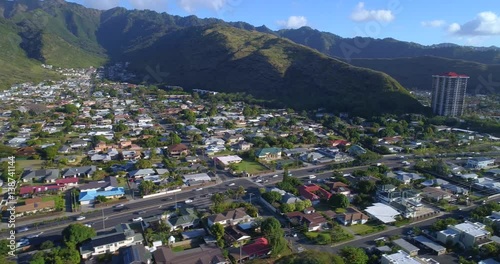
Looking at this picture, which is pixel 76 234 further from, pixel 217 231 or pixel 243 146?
pixel 243 146

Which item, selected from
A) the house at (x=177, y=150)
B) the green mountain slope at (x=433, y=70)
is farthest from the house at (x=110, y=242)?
the green mountain slope at (x=433, y=70)

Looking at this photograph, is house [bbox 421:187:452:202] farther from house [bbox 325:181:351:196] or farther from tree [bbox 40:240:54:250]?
tree [bbox 40:240:54:250]

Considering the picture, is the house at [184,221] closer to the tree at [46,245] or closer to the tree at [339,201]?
the tree at [46,245]

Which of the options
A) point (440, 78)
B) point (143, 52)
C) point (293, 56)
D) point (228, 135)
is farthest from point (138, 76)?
point (440, 78)

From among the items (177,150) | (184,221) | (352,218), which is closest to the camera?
(184,221)

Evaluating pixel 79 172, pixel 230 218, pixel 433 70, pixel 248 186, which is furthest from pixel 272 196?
pixel 433 70
